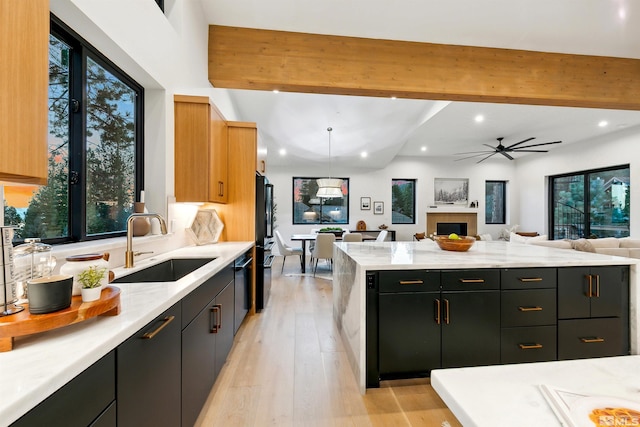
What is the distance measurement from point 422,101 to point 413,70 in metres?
2.22

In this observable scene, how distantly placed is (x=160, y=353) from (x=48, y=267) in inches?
Result: 19.9

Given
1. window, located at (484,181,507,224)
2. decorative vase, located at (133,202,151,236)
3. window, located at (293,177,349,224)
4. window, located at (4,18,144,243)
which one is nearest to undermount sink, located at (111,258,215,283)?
decorative vase, located at (133,202,151,236)

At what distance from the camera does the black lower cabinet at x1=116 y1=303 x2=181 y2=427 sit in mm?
903

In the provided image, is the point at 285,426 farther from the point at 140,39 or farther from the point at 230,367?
the point at 140,39

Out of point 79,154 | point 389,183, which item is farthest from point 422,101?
point 79,154

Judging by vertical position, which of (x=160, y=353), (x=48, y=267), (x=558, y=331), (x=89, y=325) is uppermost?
(x=48, y=267)

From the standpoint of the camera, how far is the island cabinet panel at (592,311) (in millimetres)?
2076

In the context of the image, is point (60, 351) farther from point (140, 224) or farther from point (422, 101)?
point (422, 101)

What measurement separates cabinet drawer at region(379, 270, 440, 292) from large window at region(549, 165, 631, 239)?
662cm

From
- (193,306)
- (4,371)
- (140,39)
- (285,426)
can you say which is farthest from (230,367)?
(140,39)

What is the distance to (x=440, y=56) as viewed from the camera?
3219 mm

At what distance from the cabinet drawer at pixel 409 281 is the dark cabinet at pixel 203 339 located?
3.69 ft

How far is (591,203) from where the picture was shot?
6613mm

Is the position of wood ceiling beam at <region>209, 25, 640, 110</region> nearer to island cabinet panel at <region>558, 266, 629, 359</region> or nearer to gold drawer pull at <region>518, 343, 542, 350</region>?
island cabinet panel at <region>558, 266, 629, 359</region>
